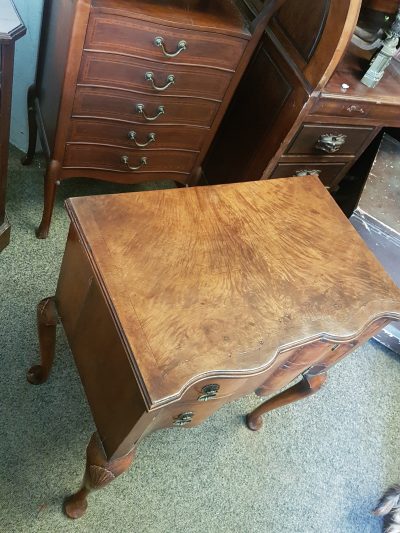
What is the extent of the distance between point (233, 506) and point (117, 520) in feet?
1.06

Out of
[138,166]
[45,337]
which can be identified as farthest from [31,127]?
[45,337]

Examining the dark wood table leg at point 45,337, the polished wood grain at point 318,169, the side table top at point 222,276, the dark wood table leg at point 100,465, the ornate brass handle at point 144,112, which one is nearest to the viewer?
the side table top at point 222,276

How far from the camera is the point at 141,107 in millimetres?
1395

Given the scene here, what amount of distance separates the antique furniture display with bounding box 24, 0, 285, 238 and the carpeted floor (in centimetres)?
29

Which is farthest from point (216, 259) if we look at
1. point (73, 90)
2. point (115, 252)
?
point (73, 90)

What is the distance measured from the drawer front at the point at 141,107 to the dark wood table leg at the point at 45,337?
56 centimetres

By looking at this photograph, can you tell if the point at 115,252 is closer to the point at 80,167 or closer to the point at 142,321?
the point at 142,321

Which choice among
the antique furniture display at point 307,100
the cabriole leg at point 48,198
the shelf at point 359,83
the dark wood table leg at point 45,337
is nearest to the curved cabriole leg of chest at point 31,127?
the cabriole leg at point 48,198

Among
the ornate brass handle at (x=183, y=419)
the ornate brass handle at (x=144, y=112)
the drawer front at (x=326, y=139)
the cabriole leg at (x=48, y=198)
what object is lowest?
the cabriole leg at (x=48, y=198)

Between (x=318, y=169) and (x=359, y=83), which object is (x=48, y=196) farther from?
(x=359, y=83)

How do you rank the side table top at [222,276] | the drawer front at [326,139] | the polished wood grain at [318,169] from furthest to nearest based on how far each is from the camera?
the polished wood grain at [318,169]
the drawer front at [326,139]
the side table top at [222,276]

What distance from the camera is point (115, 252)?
0.92 metres

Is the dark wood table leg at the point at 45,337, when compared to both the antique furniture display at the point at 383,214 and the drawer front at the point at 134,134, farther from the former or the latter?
the antique furniture display at the point at 383,214

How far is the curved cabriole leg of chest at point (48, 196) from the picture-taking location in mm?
1490
